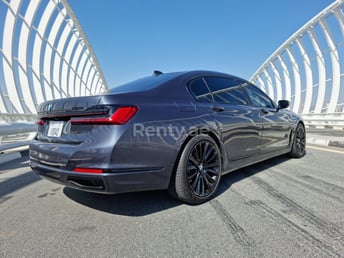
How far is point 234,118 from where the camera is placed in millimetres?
3029

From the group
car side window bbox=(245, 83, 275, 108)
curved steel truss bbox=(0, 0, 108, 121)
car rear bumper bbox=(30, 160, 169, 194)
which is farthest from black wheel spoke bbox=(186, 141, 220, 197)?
curved steel truss bbox=(0, 0, 108, 121)

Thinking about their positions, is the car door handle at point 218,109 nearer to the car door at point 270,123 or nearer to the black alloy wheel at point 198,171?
the black alloy wheel at point 198,171

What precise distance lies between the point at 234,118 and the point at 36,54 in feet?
58.0

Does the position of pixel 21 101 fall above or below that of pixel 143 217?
above

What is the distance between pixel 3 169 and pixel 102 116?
11.8 feet

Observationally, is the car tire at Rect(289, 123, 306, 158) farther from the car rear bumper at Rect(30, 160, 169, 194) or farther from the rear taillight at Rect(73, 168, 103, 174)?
the rear taillight at Rect(73, 168, 103, 174)

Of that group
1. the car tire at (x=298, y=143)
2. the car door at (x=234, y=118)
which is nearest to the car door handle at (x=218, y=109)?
the car door at (x=234, y=118)

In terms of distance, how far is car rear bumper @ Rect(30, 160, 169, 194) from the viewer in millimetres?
1950

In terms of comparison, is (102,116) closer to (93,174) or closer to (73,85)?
(93,174)

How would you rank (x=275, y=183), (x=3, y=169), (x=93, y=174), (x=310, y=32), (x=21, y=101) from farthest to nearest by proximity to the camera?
(x=310, y=32) < (x=21, y=101) < (x=3, y=169) < (x=275, y=183) < (x=93, y=174)

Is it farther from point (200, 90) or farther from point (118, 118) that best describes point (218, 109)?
point (118, 118)

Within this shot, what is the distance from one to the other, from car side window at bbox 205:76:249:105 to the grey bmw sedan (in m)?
0.02

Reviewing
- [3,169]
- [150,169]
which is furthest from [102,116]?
[3,169]

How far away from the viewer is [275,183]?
318 cm
